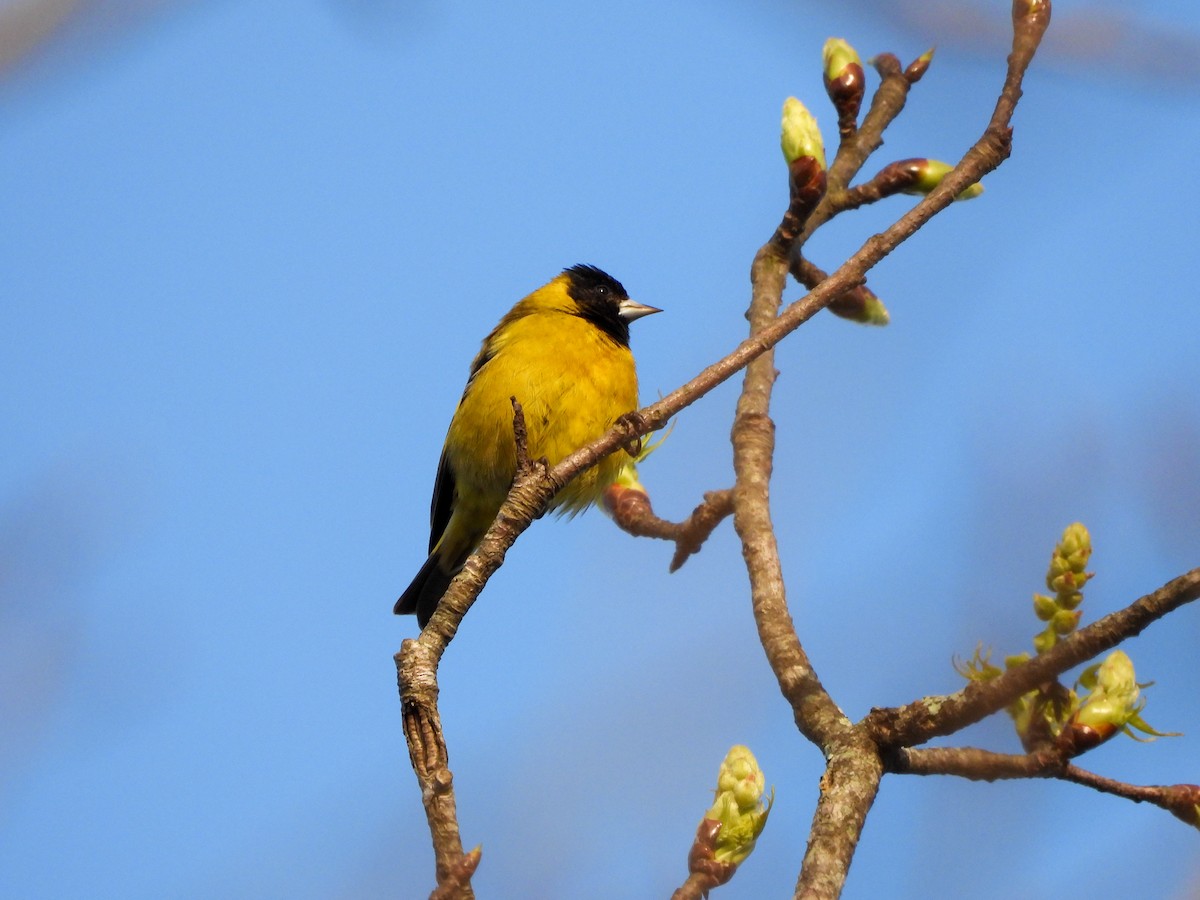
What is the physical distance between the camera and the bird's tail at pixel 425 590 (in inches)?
225

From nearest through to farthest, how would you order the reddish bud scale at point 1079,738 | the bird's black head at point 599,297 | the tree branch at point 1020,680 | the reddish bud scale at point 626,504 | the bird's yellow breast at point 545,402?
the tree branch at point 1020,680 → the reddish bud scale at point 1079,738 → the reddish bud scale at point 626,504 → the bird's yellow breast at point 545,402 → the bird's black head at point 599,297

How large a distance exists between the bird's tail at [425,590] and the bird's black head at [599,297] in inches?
50.9

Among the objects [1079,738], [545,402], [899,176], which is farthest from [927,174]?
[1079,738]

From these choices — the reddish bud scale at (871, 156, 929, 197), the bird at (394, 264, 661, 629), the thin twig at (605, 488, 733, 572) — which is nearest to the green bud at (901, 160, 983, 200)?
the reddish bud scale at (871, 156, 929, 197)

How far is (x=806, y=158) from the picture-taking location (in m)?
3.79

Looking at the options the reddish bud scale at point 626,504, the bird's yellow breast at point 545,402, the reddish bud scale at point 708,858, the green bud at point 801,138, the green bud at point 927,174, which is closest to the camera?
the reddish bud scale at point 708,858

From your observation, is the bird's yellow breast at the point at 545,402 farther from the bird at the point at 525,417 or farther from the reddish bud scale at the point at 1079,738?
the reddish bud scale at the point at 1079,738

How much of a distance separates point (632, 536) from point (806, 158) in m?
1.38

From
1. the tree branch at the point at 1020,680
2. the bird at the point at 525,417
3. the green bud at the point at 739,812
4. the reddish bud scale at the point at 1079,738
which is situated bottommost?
the reddish bud scale at the point at 1079,738

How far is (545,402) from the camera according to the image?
5180 mm

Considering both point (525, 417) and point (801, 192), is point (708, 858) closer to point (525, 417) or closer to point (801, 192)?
point (801, 192)

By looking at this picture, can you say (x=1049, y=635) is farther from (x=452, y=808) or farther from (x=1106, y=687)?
(x=452, y=808)

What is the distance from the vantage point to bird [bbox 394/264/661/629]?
5184 millimetres

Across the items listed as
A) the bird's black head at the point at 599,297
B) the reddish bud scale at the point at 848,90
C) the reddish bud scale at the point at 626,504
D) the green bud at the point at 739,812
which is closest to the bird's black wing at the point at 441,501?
the bird's black head at the point at 599,297
